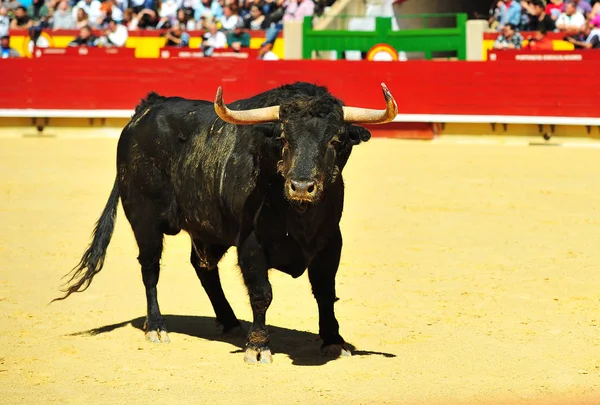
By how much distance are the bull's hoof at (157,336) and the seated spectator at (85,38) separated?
14227 mm

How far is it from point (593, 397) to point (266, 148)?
182 cm

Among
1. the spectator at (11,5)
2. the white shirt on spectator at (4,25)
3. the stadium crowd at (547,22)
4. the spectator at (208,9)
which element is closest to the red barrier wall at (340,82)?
the stadium crowd at (547,22)

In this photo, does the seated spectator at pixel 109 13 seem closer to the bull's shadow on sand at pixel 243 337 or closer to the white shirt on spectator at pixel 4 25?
the white shirt on spectator at pixel 4 25

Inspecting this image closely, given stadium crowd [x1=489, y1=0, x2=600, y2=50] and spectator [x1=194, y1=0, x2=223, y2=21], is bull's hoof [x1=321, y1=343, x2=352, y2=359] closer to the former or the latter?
stadium crowd [x1=489, y1=0, x2=600, y2=50]

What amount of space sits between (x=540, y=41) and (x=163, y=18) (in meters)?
6.92

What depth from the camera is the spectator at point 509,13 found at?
17.4 m

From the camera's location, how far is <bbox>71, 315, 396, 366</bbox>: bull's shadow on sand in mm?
5945

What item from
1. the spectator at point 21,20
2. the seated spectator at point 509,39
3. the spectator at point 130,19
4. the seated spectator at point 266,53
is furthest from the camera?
the spectator at point 21,20

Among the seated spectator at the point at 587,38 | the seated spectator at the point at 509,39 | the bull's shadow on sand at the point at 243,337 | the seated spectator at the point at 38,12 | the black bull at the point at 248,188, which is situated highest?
the black bull at the point at 248,188

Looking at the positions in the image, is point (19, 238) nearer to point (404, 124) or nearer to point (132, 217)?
point (132, 217)

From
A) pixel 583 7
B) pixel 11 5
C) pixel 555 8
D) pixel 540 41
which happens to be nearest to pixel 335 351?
pixel 583 7

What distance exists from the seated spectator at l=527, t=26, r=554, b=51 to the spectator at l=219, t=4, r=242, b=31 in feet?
16.1

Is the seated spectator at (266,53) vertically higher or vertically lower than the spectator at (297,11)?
lower

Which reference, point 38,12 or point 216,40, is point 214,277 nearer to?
point 216,40
